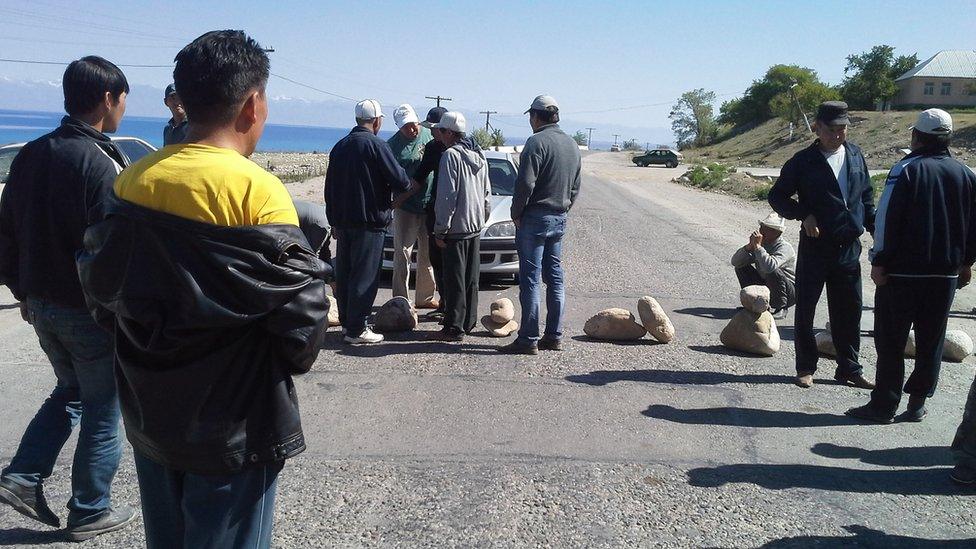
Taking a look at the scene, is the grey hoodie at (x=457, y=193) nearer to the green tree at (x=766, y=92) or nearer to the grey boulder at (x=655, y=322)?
the grey boulder at (x=655, y=322)

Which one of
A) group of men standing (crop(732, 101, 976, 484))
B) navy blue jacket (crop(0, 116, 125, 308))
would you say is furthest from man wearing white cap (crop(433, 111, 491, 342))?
navy blue jacket (crop(0, 116, 125, 308))

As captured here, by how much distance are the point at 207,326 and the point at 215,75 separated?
63 cm

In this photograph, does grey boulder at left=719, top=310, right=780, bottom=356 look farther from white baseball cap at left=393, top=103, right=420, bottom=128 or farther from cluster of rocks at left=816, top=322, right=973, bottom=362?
white baseball cap at left=393, top=103, right=420, bottom=128

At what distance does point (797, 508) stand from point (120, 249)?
11.2 ft

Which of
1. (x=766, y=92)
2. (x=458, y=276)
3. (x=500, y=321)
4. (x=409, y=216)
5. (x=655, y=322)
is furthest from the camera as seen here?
(x=766, y=92)

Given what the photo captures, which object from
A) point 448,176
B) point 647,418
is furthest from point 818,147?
point 448,176

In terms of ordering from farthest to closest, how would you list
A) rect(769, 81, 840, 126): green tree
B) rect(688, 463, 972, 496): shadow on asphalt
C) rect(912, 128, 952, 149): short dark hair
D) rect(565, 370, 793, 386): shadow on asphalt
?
rect(769, 81, 840, 126): green tree → rect(565, 370, 793, 386): shadow on asphalt → rect(912, 128, 952, 149): short dark hair → rect(688, 463, 972, 496): shadow on asphalt

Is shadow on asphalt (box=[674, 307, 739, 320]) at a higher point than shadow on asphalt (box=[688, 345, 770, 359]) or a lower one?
higher

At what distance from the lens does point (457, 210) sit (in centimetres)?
695

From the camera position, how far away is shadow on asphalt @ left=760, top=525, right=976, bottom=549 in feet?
12.0

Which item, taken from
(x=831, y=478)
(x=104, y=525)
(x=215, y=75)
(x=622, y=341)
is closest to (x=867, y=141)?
(x=622, y=341)

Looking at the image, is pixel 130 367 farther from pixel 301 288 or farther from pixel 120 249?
pixel 301 288

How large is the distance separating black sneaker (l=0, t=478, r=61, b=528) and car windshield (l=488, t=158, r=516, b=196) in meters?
7.94

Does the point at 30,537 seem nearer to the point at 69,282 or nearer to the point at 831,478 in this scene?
the point at 69,282
